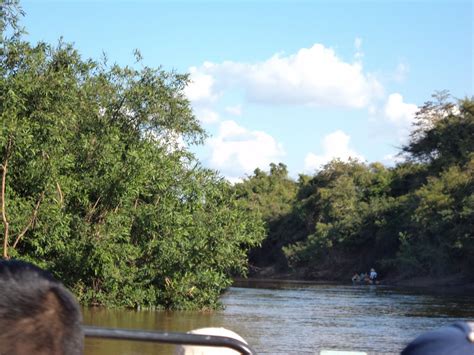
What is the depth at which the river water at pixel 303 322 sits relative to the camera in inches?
612

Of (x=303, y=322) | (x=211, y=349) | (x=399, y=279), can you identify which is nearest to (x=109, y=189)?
(x=303, y=322)

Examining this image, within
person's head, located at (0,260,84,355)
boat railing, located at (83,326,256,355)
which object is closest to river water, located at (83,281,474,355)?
boat railing, located at (83,326,256,355)

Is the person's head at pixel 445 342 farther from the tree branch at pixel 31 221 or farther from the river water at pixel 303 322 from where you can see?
the tree branch at pixel 31 221

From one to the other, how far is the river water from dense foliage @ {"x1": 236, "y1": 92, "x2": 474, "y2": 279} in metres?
11.8

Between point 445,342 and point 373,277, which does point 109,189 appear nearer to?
point 445,342

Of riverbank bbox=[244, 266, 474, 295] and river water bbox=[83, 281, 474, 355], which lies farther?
riverbank bbox=[244, 266, 474, 295]

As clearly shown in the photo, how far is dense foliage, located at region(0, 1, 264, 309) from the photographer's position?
53.3ft

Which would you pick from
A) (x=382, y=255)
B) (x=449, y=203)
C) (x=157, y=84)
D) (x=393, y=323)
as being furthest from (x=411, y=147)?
(x=157, y=84)

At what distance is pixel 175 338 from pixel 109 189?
15.9 metres

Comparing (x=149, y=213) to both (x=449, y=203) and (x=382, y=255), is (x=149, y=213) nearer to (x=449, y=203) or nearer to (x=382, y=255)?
(x=449, y=203)

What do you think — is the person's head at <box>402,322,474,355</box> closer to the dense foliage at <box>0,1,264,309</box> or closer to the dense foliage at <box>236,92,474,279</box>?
the dense foliage at <box>0,1,264,309</box>

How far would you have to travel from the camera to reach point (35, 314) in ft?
4.50

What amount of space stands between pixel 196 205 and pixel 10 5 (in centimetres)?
561

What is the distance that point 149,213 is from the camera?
1802 centimetres
